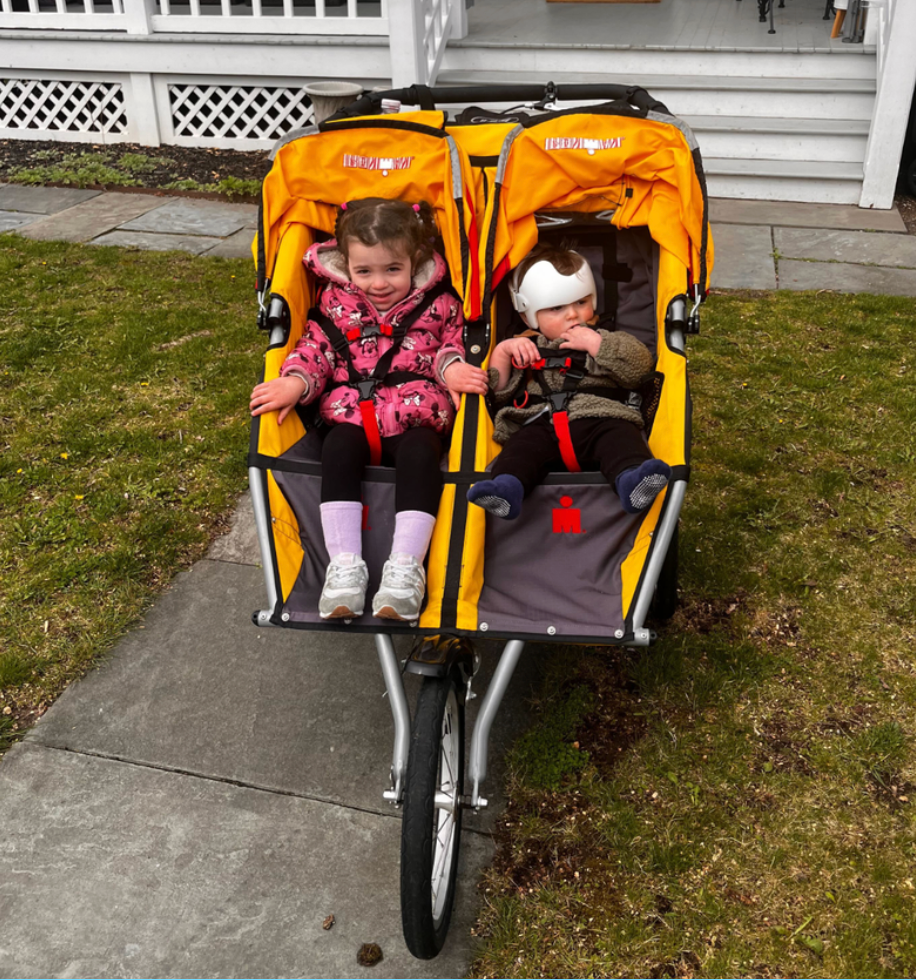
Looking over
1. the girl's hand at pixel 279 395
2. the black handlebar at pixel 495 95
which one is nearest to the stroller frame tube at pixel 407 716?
the girl's hand at pixel 279 395

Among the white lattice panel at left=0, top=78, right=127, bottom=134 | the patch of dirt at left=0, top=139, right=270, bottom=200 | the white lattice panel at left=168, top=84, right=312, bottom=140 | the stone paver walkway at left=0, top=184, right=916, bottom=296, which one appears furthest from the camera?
the white lattice panel at left=0, top=78, right=127, bottom=134

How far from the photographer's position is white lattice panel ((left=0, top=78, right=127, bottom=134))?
8789 mm

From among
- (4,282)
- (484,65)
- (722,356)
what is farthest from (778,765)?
(484,65)

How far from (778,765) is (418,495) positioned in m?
1.30

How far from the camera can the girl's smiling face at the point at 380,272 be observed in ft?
9.60

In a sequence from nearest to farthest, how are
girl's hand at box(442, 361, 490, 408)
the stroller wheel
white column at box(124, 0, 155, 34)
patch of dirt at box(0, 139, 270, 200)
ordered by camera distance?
the stroller wheel
girl's hand at box(442, 361, 490, 408)
patch of dirt at box(0, 139, 270, 200)
white column at box(124, 0, 155, 34)

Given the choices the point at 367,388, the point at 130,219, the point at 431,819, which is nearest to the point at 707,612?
the point at 367,388

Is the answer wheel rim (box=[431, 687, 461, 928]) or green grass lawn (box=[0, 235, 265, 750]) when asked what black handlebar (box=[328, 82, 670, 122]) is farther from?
wheel rim (box=[431, 687, 461, 928])

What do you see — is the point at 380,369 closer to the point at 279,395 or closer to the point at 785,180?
the point at 279,395

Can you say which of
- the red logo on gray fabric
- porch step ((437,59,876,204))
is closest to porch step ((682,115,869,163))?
porch step ((437,59,876,204))

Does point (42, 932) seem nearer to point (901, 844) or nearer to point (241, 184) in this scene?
point (901, 844)

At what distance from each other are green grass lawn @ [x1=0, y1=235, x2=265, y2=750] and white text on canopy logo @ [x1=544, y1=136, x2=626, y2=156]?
1.93m

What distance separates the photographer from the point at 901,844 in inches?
97.5

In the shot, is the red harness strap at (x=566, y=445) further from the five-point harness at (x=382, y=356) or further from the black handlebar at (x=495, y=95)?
the black handlebar at (x=495, y=95)
